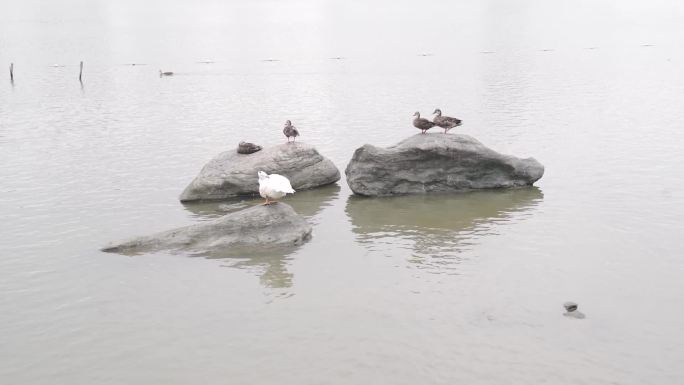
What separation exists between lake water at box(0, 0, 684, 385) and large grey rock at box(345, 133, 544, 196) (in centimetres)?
62

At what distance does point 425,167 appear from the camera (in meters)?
22.2

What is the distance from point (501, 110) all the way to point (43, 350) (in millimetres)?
30718

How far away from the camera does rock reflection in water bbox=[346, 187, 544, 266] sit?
1768 cm

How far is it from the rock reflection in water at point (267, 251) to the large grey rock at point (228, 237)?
21 cm

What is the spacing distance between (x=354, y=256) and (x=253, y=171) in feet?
20.6

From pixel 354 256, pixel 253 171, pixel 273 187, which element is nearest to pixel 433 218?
pixel 354 256

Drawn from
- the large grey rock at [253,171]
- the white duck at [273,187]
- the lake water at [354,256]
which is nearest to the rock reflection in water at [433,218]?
the lake water at [354,256]

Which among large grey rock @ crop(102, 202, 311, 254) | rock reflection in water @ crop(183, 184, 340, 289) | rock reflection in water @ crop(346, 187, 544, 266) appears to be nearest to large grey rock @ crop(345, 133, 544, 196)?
rock reflection in water @ crop(346, 187, 544, 266)

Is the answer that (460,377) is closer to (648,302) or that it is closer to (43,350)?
(648,302)

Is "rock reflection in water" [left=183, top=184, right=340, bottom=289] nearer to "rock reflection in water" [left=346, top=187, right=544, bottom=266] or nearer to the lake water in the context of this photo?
the lake water

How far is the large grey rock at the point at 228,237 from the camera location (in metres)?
17.2

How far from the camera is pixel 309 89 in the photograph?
167 feet

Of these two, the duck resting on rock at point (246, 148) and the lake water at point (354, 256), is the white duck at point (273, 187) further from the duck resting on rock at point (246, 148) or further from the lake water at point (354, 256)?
the duck resting on rock at point (246, 148)

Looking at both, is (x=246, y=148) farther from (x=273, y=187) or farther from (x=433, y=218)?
(x=433, y=218)
